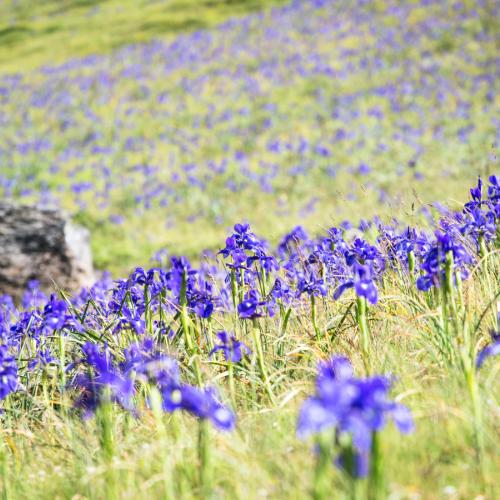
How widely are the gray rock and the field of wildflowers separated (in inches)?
37.5

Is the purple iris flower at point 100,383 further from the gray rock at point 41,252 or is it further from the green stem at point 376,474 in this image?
the gray rock at point 41,252

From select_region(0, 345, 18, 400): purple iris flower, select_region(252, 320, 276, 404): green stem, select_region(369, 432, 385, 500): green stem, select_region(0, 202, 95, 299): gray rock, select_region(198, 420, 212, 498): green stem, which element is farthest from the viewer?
select_region(0, 202, 95, 299): gray rock

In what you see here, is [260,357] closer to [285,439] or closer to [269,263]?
[285,439]

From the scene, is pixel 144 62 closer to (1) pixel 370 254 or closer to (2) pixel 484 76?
(2) pixel 484 76

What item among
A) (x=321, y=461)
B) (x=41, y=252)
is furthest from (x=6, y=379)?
(x=41, y=252)

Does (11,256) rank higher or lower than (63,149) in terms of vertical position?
lower

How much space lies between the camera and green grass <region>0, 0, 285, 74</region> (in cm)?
3797

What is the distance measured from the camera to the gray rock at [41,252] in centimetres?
974

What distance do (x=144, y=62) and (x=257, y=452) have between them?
93.2ft

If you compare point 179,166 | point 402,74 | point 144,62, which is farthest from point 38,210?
point 144,62

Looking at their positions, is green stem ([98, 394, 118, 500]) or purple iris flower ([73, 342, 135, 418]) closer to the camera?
green stem ([98, 394, 118, 500])

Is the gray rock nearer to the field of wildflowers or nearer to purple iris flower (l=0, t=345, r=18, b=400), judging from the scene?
the field of wildflowers

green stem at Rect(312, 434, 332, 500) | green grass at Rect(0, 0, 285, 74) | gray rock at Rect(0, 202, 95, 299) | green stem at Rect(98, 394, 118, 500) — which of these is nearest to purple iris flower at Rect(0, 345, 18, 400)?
green stem at Rect(98, 394, 118, 500)

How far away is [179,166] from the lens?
1622cm
